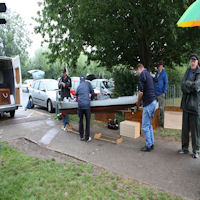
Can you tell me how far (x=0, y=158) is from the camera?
→ 466 cm

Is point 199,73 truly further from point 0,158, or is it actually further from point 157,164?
Result: point 0,158

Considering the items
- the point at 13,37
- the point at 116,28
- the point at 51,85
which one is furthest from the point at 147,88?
the point at 13,37

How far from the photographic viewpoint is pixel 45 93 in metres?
10.9

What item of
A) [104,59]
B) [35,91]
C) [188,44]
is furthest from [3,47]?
[188,44]

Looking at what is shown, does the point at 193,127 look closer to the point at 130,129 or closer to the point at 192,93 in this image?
the point at 192,93

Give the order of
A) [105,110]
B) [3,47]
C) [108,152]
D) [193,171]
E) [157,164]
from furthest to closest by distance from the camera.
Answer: [3,47] < [105,110] < [108,152] < [157,164] < [193,171]

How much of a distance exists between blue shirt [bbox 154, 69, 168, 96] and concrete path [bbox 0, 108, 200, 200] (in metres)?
1.70

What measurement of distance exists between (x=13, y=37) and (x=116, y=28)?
38039 mm

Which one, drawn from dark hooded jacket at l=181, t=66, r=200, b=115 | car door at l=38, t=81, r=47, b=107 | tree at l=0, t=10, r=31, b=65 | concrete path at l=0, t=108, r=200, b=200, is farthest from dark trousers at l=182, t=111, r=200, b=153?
tree at l=0, t=10, r=31, b=65

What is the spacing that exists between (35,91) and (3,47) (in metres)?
33.4

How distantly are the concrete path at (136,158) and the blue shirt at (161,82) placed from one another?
170cm

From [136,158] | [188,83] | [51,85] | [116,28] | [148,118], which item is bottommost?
[136,158]

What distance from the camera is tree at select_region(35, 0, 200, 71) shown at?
673 centimetres

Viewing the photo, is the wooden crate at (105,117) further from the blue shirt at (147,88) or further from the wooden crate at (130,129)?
the blue shirt at (147,88)
